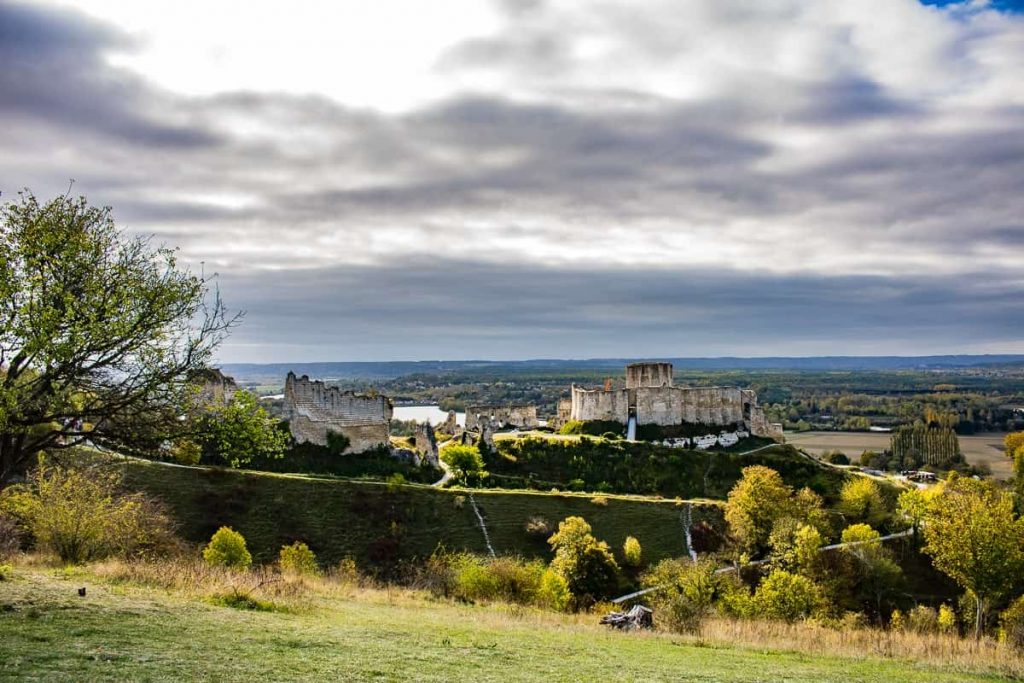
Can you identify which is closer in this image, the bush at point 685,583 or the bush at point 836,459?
the bush at point 685,583

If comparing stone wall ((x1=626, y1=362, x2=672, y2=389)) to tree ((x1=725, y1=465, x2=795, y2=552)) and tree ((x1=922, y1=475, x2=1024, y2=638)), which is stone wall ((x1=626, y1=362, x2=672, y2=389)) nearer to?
tree ((x1=725, y1=465, x2=795, y2=552))

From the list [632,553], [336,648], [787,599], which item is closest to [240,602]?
[336,648]

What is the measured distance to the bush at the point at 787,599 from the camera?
35.4 m

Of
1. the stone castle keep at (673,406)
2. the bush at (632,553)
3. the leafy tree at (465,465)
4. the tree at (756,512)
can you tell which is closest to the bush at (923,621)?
the tree at (756,512)

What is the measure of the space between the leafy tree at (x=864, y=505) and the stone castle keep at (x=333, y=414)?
3807 centimetres

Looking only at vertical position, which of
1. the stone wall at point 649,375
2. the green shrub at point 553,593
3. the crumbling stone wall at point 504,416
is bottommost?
the green shrub at point 553,593

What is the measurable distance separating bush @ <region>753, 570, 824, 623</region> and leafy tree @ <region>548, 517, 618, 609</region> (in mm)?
8134

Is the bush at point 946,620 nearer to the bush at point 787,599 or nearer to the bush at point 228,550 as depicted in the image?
the bush at point 787,599

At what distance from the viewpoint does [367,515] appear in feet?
148

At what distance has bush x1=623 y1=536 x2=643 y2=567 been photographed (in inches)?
1750

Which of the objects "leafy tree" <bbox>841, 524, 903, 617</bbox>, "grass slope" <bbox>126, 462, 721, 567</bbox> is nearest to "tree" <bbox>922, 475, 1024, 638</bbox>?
"leafy tree" <bbox>841, 524, 903, 617</bbox>

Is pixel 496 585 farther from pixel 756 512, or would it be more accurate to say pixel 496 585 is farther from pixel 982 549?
pixel 756 512

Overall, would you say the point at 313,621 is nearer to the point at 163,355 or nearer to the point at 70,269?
the point at 163,355

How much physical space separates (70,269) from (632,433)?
68943 mm
